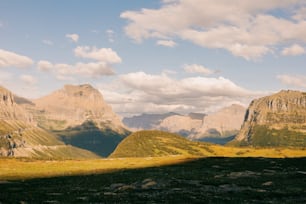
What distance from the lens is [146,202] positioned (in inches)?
1463

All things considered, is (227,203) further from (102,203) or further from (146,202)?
(102,203)

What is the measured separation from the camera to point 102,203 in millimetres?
36312

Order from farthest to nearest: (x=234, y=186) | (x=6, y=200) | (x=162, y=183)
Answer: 1. (x=162, y=183)
2. (x=234, y=186)
3. (x=6, y=200)

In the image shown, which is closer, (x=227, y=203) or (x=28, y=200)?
(x=227, y=203)

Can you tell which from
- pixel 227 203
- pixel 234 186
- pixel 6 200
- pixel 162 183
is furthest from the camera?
pixel 162 183

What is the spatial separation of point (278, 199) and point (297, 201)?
2519mm

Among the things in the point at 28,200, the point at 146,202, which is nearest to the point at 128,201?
the point at 146,202

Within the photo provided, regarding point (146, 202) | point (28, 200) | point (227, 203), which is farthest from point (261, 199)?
point (28, 200)

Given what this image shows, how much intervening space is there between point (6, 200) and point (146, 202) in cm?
1471

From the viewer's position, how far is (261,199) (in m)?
39.6

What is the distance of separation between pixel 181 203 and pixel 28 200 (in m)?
16.0

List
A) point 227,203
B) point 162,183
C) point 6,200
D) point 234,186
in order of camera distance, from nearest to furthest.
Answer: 1. point 227,203
2. point 6,200
3. point 234,186
4. point 162,183

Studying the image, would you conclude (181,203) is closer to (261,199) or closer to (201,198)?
(201,198)

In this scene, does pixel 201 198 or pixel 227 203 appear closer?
pixel 227 203
